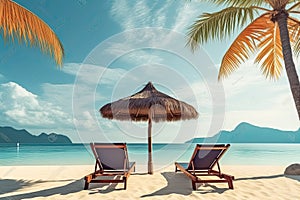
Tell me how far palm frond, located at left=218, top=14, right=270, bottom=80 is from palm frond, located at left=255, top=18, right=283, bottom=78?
23 centimetres

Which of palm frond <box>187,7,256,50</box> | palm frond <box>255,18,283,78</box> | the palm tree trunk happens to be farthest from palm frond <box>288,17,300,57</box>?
the palm tree trunk

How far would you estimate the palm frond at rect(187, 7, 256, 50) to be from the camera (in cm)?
509

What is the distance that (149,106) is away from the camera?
225 inches

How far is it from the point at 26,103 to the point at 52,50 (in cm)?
1869

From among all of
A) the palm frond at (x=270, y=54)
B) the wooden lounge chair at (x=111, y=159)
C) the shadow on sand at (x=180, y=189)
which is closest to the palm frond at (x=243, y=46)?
the palm frond at (x=270, y=54)

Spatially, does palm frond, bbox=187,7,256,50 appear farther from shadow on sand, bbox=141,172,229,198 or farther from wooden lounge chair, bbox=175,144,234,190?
shadow on sand, bbox=141,172,229,198

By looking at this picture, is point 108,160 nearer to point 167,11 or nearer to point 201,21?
point 201,21

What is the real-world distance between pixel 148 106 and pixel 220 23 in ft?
7.61

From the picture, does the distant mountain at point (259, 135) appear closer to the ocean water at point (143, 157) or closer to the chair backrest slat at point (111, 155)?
the ocean water at point (143, 157)

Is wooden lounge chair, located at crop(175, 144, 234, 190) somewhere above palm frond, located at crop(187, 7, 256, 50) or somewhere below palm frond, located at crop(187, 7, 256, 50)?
below

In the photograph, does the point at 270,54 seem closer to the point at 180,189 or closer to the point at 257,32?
the point at 257,32

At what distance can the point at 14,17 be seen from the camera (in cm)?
383

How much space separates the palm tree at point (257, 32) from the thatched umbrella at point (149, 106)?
134 cm

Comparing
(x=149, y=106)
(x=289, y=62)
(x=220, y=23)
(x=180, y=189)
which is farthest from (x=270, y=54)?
(x=180, y=189)
